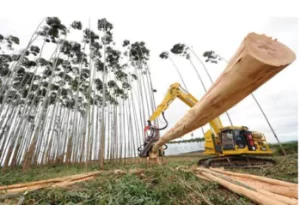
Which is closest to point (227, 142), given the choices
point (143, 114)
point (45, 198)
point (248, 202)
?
point (248, 202)

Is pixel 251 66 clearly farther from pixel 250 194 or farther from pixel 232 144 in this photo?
pixel 232 144

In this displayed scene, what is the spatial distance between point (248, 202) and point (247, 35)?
5.04 ft

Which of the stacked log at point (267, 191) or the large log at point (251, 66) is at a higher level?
the large log at point (251, 66)

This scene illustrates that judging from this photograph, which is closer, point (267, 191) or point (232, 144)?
point (267, 191)

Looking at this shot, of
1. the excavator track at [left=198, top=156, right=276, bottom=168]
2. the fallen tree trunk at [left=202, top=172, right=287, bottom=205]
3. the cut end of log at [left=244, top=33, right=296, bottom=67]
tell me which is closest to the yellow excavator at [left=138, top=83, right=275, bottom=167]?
the excavator track at [left=198, top=156, right=276, bottom=168]

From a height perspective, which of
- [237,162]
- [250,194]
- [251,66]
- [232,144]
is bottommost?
[250,194]

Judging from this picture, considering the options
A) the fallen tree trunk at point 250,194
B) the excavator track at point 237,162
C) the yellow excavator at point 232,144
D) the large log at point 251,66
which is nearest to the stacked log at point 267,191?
the fallen tree trunk at point 250,194

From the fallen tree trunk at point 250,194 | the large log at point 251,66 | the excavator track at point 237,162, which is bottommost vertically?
the fallen tree trunk at point 250,194

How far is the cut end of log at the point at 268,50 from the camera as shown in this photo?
1.97 feet

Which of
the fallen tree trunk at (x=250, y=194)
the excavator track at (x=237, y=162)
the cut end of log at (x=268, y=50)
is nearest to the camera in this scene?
the cut end of log at (x=268, y=50)

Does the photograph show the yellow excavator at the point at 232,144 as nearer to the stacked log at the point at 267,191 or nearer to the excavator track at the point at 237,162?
the excavator track at the point at 237,162

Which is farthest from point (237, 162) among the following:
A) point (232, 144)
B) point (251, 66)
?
point (251, 66)

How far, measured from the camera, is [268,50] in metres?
0.64

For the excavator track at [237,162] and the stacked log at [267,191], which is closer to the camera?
the stacked log at [267,191]
